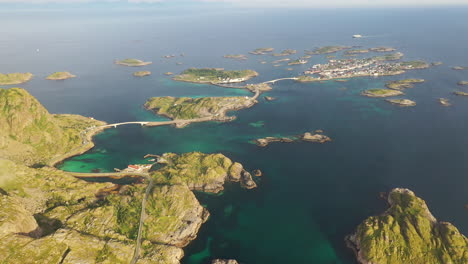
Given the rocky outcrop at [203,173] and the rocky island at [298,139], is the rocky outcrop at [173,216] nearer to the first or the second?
the rocky outcrop at [203,173]

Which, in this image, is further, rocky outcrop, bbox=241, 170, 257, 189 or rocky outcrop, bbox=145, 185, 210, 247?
rocky outcrop, bbox=241, 170, 257, 189

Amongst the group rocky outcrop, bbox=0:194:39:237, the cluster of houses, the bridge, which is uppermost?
rocky outcrop, bbox=0:194:39:237

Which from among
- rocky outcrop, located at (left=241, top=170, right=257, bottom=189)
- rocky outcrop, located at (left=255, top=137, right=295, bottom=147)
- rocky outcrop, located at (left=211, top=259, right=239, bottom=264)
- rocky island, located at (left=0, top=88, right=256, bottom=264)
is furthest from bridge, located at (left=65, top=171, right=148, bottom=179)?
rocky outcrop, located at (left=255, top=137, right=295, bottom=147)

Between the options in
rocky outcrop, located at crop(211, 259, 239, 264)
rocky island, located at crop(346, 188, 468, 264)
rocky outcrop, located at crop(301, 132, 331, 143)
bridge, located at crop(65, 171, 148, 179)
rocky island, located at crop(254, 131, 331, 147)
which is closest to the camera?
rocky island, located at crop(346, 188, 468, 264)

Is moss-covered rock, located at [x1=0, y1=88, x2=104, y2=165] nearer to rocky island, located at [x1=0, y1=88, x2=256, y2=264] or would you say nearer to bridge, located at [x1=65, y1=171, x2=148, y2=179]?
rocky island, located at [x1=0, y1=88, x2=256, y2=264]

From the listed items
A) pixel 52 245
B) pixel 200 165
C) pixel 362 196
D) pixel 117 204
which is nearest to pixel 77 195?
pixel 117 204

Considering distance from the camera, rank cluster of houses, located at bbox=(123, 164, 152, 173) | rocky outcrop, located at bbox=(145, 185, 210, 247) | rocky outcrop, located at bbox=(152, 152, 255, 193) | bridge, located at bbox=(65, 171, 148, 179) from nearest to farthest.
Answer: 1. rocky outcrop, located at bbox=(145, 185, 210, 247)
2. rocky outcrop, located at bbox=(152, 152, 255, 193)
3. bridge, located at bbox=(65, 171, 148, 179)
4. cluster of houses, located at bbox=(123, 164, 152, 173)

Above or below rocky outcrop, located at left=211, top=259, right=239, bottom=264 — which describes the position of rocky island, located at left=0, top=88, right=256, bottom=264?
above

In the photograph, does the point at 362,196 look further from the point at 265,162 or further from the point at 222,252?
the point at 222,252

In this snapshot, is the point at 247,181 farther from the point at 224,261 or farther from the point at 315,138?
the point at 315,138
